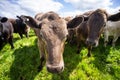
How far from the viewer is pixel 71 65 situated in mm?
8734

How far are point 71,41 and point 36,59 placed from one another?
8.59 feet

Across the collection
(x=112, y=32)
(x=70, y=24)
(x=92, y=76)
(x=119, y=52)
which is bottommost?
(x=92, y=76)

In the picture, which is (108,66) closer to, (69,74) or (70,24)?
(69,74)

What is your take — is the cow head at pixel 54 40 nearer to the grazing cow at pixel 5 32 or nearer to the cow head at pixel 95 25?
the cow head at pixel 95 25

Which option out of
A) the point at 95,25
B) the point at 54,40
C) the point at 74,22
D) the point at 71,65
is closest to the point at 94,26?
the point at 95,25

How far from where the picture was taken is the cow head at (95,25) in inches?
303

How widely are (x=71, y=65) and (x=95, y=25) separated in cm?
202

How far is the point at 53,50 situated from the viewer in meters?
5.57

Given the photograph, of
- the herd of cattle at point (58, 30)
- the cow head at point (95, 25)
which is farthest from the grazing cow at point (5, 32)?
the cow head at point (95, 25)

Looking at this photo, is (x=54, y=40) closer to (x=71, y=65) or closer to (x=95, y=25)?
(x=95, y=25)

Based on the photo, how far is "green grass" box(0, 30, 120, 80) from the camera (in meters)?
8.07

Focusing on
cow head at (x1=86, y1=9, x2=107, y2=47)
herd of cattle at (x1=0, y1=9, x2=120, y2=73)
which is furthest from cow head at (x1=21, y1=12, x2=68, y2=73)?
cow head at (x1=86, y1=9, x2=107, y2=47)

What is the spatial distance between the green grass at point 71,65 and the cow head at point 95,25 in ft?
4.32

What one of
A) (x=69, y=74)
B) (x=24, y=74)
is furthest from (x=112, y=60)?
(x=24, y=74)
